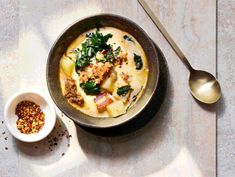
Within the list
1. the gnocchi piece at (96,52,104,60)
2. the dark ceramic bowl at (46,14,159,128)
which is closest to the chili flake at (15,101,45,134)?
the dark ceramic bowl at (46,14,159,128)

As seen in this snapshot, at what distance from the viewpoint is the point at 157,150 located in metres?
2.52

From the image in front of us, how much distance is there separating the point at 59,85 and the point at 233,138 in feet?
2.89

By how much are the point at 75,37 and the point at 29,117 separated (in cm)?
44

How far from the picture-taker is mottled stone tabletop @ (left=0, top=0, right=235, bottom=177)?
2.52 m

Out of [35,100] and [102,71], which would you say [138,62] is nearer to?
[102,71]

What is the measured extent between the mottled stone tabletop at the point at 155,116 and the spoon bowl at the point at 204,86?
0.04 metres

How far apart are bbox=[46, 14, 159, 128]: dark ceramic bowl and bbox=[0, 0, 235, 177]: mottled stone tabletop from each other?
128 mm

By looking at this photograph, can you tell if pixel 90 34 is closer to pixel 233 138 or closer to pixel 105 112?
pixel 105 112

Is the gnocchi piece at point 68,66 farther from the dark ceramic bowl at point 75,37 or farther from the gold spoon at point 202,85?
the gold spoon at point 202,85

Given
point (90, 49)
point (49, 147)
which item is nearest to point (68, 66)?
point (90, 49)

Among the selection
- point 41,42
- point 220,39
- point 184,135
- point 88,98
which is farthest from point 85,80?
point 220,39

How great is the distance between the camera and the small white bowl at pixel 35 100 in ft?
8.18

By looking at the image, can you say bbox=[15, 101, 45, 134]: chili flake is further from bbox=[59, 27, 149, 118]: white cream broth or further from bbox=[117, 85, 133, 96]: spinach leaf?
bbox=[117, 85, 133, 96]: spinach leaf

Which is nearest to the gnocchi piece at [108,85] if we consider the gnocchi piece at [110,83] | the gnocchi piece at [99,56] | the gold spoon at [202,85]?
the gnocchi piece at [110,83]
